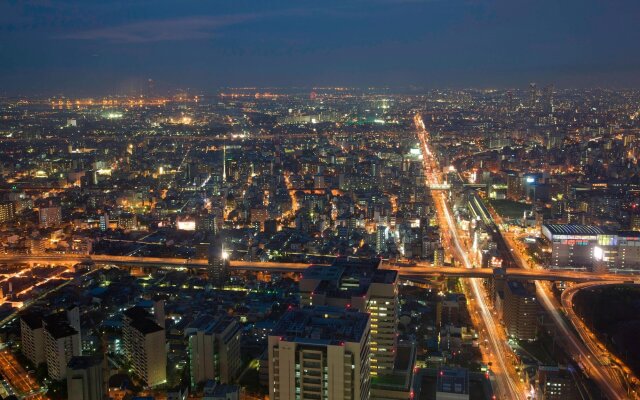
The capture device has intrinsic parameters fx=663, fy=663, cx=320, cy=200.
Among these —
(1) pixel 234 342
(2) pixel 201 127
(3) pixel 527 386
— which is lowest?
(3) pixel 527 386

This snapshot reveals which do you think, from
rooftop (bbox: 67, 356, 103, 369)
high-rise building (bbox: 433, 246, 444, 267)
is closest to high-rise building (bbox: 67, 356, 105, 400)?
rooftop (bbox: 67, 356, 103, 369)

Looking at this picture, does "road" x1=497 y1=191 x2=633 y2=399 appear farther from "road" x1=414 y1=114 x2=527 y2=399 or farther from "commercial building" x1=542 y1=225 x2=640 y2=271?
"road" x1=414 y1=114 x2=527 y2=399

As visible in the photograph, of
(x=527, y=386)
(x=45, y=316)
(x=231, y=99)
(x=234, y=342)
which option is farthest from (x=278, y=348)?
(x=231, y=99)

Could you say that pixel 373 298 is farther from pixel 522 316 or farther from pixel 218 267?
pixel 218 267

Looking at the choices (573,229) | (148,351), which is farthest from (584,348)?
(148,351)

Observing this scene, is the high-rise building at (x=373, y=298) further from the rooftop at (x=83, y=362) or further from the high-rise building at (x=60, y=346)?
the high-rise building at (x=60, y=346)

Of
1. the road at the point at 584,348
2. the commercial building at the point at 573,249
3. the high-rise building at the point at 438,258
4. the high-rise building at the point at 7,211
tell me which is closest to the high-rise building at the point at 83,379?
the road at the point at 584,348

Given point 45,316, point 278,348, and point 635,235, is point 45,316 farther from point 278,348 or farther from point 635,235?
point 635,235
